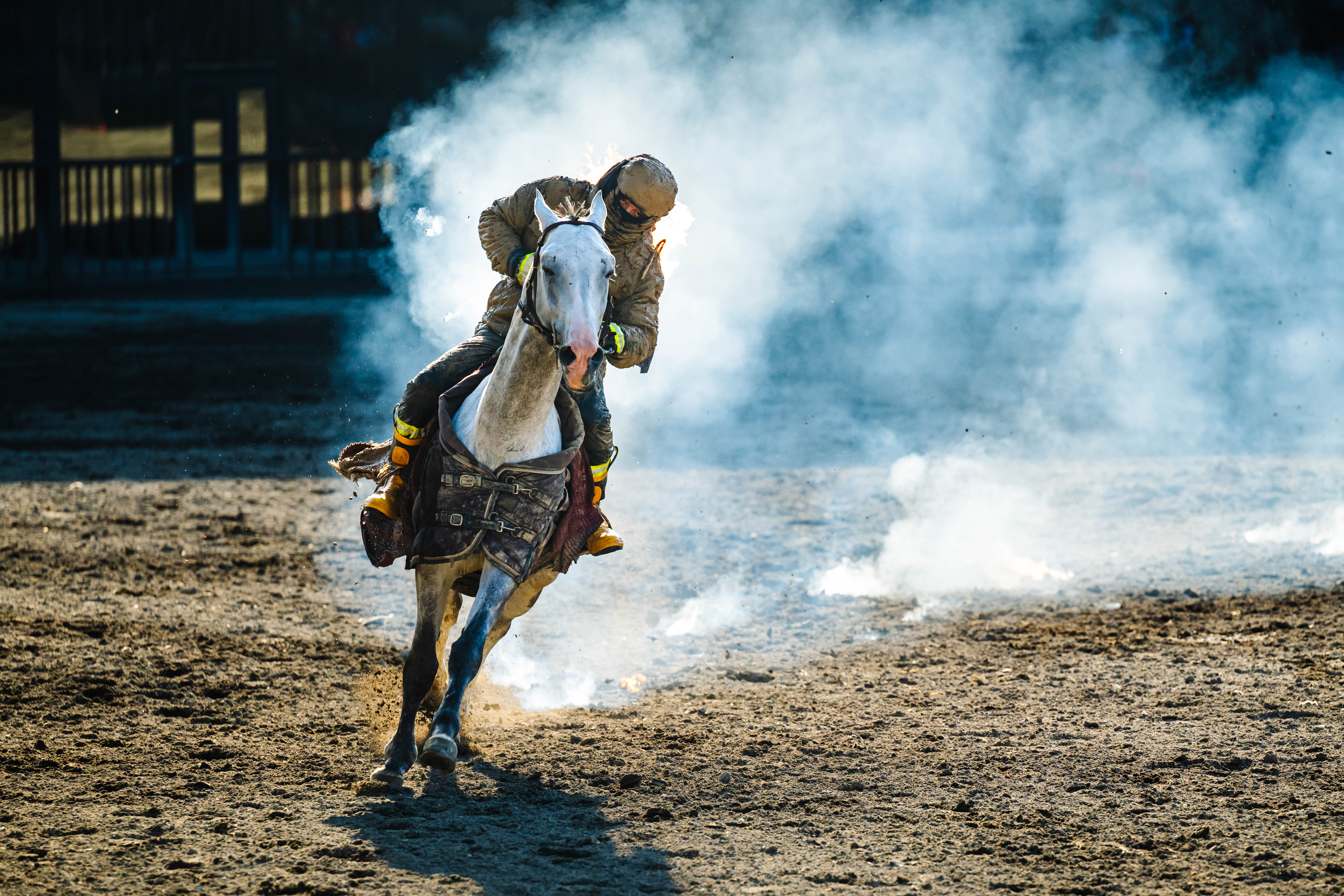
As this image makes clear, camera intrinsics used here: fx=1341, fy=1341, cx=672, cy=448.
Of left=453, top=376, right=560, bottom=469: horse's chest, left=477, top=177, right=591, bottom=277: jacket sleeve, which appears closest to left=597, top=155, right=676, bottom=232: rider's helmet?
left=477, top=177, right=591, bottom=277: jacket sleeve

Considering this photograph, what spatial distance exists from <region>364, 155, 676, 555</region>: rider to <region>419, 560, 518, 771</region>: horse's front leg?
0.50m

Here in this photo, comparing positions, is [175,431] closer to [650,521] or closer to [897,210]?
[650,521]

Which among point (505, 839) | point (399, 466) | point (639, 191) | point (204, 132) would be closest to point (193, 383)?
point (204, 132)

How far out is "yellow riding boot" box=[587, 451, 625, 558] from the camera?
488cm

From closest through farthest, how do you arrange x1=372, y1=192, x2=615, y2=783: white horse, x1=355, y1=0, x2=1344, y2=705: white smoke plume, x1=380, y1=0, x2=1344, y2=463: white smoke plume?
x1=372, y1=192, x2=615, y2=783: white horse < x1=355, y1=0, x2=1344, y2=705: white smoke plume < x1=380, y1=0, x2=1344, y2=463: white smoke plume

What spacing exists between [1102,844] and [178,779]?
295 centimetres

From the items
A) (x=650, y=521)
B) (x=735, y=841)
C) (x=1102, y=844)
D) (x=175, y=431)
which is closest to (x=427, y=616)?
(x=735, y=841)

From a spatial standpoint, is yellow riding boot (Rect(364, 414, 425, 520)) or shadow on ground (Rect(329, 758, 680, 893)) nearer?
shadow on ground (Rect(329, 758, 680, 893))

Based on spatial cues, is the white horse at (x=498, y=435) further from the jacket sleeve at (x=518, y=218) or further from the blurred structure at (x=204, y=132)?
the blurred structure at (x=204, y=132)

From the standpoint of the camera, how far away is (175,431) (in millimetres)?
11031

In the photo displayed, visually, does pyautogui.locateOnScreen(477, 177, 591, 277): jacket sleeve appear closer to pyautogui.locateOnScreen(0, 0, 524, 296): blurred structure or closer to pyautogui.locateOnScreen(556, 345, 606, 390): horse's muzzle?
pyautogui.locateOnScreen(556, 345, 606, 390): horse's muzzle

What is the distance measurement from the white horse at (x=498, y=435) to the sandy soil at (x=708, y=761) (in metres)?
0.24

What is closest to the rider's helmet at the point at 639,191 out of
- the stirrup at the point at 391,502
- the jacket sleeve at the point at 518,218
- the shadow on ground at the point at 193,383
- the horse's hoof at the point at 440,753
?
the jacket sleeve at the point at 518,218

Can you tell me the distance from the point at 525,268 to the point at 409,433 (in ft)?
2.65
